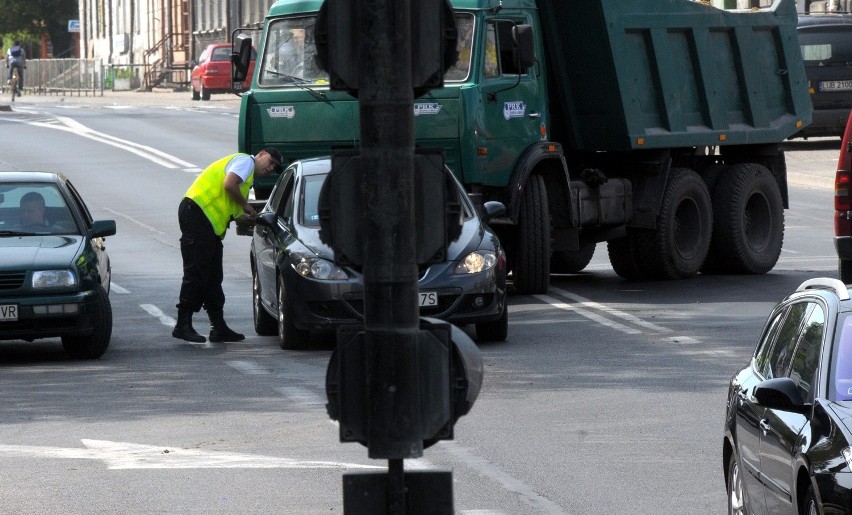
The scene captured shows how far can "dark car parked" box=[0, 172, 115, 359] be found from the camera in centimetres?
1395

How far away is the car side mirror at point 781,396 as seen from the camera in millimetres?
6637

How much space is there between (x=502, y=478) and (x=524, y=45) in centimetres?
849

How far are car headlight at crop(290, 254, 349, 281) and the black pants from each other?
3.35 ft

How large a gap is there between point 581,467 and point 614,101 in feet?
31.8

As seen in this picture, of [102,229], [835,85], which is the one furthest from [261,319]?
[835,85]

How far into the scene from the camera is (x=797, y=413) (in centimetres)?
677

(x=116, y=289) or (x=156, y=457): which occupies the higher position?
(x=156, y=457)

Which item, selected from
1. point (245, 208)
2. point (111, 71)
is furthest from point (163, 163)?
point (111, 71)

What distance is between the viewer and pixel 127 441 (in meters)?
10.4

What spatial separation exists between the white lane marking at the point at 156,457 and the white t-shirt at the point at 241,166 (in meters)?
4.81

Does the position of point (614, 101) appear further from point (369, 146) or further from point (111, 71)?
point (111, 71)

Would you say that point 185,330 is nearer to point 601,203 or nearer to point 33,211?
point 33,211

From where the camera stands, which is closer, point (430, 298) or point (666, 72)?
point (430, 298)

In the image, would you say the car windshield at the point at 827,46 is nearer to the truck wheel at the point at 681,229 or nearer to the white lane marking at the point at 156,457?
the truck wheel at the point at 681,229
